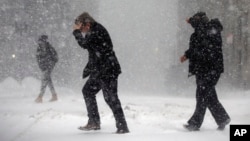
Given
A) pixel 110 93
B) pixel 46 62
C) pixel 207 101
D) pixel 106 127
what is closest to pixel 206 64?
pixel 207 101

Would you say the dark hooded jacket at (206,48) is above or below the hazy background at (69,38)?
below

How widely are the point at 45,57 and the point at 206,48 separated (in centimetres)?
617

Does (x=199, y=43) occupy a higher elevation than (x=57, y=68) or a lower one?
lower

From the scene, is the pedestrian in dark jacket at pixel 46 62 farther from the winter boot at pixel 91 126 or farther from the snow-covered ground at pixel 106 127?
the winter boot at pixel 91 126

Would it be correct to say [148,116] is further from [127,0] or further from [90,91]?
[127,0]

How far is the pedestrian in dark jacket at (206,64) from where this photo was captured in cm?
652

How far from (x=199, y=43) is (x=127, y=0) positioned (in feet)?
255

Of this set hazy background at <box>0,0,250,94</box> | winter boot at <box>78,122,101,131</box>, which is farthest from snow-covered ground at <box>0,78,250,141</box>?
hazy background at <box>0,0,250,94</box>

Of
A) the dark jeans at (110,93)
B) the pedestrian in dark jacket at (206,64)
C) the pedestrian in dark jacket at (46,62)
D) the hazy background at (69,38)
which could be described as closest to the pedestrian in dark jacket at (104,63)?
the dark jeans at (110,93)

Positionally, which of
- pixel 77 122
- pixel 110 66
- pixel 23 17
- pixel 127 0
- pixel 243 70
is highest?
pixel 127 0

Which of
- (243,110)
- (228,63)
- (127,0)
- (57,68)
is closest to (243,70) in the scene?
(228,63)

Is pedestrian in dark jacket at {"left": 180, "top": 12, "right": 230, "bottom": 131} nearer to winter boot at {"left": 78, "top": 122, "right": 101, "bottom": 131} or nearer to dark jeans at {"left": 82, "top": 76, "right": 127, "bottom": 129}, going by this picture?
dark jeans at {"left": 82, "top": 76, "right": 127, "bottom": 129}

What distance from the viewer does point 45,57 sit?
38.8ft

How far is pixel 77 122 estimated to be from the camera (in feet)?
24.2
